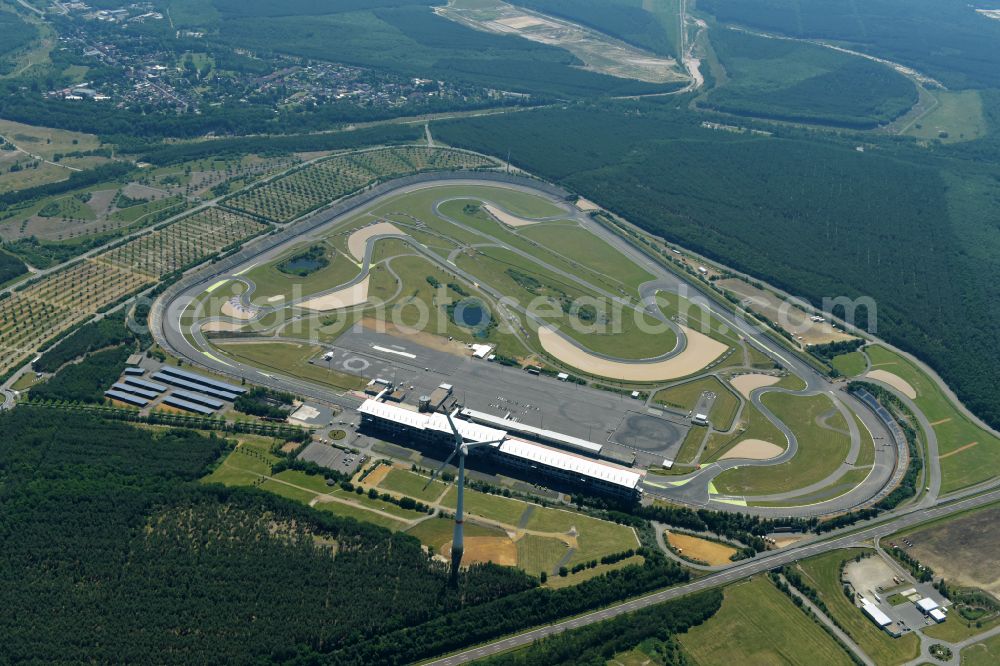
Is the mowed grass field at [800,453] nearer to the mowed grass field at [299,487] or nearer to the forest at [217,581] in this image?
the forest at [217,581]

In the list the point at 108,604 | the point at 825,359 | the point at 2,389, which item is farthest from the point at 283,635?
the point at 825,359

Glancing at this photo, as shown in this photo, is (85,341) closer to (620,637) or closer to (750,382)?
(620,637)

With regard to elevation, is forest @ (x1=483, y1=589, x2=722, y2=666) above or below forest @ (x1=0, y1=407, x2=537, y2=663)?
above

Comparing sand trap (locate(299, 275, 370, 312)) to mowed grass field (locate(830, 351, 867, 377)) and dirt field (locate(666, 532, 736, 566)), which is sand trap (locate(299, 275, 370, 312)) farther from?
mowed grass field (locate(830, 351, 867, 377))

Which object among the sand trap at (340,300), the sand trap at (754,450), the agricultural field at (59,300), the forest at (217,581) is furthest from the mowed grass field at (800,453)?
the agricultural field at (59,300)

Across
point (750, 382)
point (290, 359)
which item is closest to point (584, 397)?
point (750, 382)

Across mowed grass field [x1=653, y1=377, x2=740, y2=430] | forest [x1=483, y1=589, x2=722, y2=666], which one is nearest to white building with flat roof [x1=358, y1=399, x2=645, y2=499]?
forest [x1=483, y1=589, x2=722, y2=666]

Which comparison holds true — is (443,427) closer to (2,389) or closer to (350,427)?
(350,427)
